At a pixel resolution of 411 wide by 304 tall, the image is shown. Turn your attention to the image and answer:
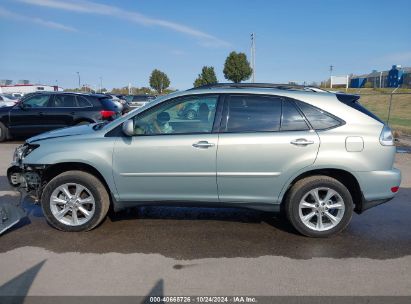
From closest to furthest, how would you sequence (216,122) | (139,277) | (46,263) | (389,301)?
(389,301)
(139,277)
(46,263)
(216,122)

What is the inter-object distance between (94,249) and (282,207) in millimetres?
2194

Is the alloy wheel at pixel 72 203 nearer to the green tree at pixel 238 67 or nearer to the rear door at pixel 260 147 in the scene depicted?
the rear door at pixel 260 147

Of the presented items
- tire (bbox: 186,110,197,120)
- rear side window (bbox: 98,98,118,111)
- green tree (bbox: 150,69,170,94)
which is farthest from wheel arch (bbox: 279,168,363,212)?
green tree (bbox: 150,69,170,94)

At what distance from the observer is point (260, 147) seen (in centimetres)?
394

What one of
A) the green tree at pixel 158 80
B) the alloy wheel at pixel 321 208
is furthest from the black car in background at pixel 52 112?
the green tree at pixel 158 80

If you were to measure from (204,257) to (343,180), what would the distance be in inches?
73.5

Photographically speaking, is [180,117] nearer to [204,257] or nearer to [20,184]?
[204,257]

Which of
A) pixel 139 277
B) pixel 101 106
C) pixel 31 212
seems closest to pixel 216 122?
pixel 139 277

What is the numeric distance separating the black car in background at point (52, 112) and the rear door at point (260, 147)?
24.3 ft

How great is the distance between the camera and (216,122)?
161 inches

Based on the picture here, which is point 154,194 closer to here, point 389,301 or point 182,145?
point 182,145

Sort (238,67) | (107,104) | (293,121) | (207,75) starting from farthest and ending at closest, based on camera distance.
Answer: (207,75) < (238,67) < (107,104) < (293,121)

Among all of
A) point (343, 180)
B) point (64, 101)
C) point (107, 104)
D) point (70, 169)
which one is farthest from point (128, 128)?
point (64, 101)

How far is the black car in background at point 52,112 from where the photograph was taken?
10773 millimetres
